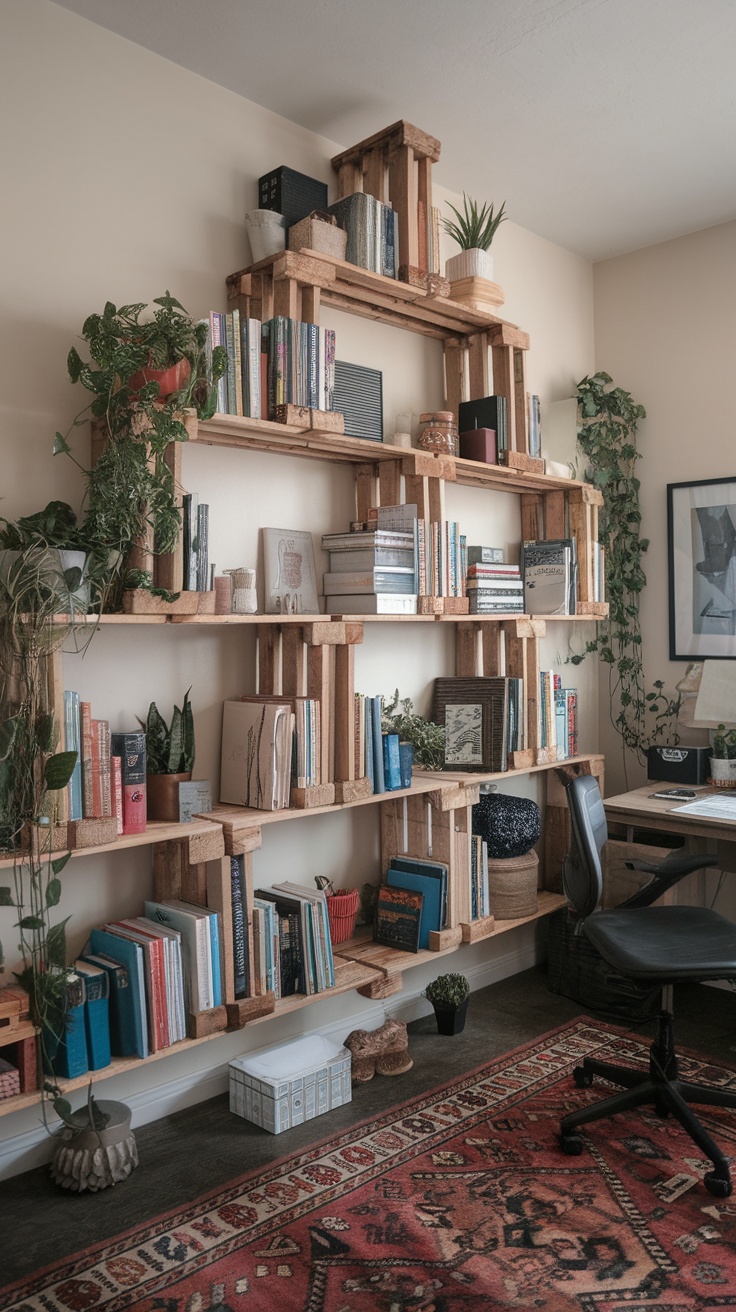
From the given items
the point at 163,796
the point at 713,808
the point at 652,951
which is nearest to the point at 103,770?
the point at 163,796

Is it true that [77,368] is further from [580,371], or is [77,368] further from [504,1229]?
[580,371]

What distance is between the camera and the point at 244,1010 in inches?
99.2

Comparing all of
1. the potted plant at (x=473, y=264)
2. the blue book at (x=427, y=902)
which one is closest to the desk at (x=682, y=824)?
the blue book at (x=427, y=902)

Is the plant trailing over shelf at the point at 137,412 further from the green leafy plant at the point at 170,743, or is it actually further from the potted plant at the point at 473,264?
the potted plant at the point at 473,264

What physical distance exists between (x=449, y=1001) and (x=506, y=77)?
2899 millimetres

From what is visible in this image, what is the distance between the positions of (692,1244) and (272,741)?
1.55m

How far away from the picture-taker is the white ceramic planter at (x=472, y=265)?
130 inches

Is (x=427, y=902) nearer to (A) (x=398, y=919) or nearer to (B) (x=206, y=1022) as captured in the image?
(A) (x=398, y=919)

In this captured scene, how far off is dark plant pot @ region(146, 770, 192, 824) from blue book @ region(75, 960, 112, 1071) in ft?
1.41

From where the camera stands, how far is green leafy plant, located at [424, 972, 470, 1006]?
313 cm

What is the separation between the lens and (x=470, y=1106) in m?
2.69

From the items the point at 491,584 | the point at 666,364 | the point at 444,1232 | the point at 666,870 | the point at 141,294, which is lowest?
the point at 444,1232

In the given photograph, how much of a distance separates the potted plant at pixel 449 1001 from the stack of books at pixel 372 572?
1.26 meters

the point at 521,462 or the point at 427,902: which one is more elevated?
the point at 521,462
